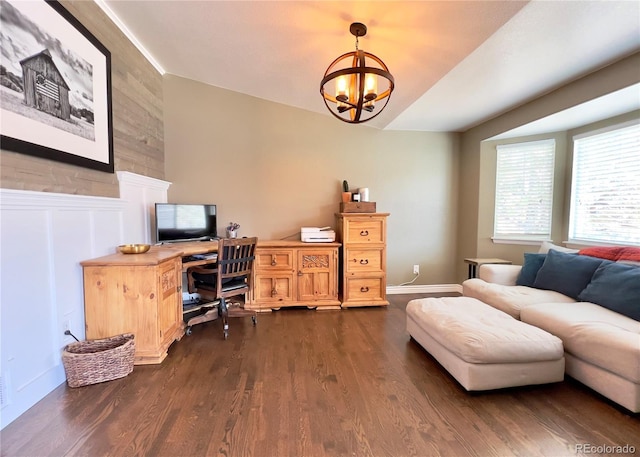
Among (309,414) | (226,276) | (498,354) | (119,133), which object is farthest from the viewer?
(226,276)

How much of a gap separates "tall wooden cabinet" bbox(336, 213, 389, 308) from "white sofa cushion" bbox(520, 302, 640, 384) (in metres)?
1.56

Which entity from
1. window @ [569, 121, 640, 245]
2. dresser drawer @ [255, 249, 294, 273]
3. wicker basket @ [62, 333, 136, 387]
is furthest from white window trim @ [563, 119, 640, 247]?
wicker basket @ [62, 333, 136, 387]

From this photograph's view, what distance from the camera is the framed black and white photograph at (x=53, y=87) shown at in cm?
153

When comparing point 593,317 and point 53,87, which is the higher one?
point 53,87

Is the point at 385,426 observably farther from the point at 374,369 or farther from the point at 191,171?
the point at 191,171

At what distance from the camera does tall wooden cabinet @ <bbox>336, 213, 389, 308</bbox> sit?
135 inches

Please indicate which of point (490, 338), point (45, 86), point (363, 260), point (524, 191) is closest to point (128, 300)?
point (45, 86)

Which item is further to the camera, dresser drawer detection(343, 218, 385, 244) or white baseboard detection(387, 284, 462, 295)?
white baseboard detection(387, 284, 462, 295)

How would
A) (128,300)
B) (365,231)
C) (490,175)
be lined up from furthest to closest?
(490,175)
(365,231)
(128,300)

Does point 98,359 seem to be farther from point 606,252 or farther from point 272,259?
point 606,252

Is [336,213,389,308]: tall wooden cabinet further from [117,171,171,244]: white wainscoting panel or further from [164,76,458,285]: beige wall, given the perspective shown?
[117,171,171,244]: white wainscoting panel

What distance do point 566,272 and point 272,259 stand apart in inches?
117

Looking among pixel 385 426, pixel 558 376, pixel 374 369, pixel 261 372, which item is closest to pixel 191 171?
pixel 261 372

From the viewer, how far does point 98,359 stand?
A: 1837 mm
